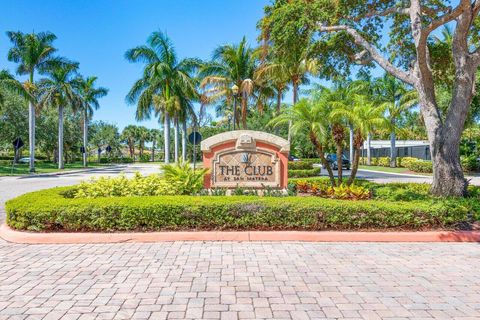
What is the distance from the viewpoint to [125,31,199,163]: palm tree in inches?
989

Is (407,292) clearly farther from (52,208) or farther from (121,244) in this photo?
(52,208)

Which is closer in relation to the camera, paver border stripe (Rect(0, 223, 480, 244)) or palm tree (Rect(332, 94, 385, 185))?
paver border stripe (Rect(0, 223, 480, 244))

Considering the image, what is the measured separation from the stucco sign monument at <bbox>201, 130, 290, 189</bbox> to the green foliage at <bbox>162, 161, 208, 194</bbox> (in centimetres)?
35

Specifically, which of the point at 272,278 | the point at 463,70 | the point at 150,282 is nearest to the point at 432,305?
the point at 272,278

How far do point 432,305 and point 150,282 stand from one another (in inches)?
135

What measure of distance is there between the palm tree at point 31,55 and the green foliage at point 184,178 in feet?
71.5

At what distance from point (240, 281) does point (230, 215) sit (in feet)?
7.85

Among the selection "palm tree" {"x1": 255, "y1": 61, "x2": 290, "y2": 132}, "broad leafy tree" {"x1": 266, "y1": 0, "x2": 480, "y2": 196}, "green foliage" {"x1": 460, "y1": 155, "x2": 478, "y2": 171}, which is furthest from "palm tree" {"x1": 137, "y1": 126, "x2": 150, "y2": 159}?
"broad leafy tree" {"x1": 266, "y1": 0, "x2": 480, "y2": 196}

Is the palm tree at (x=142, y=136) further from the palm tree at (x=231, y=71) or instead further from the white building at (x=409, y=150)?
the palm tree at (x=231, y=71)

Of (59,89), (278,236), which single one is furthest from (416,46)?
(59,89)

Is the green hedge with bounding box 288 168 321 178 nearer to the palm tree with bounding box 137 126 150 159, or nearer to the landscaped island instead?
the landscaped island

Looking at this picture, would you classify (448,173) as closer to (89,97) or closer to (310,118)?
(310,118)

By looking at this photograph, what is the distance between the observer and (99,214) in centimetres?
653

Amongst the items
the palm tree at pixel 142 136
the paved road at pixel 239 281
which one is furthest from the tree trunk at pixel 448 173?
the palm tree at pixel 142 136
